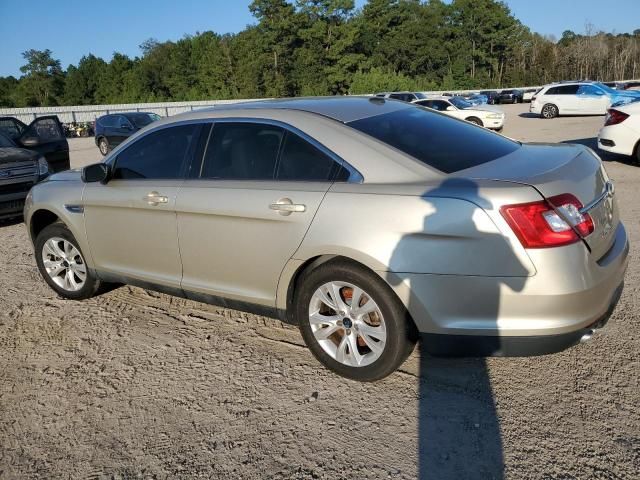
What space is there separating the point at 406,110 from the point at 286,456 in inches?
95.1

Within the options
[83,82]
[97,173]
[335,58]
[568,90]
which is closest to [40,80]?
[83,82]

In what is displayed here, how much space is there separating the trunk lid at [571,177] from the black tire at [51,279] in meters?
3.28

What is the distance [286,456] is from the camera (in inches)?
102

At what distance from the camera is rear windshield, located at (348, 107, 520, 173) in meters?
3.09

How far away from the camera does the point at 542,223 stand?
2.54 metres

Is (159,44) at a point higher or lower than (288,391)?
higher

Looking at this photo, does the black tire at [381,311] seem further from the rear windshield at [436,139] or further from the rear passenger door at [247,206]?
the rear windshield at [436,139]

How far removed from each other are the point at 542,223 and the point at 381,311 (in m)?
0.93

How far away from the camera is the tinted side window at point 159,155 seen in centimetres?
388

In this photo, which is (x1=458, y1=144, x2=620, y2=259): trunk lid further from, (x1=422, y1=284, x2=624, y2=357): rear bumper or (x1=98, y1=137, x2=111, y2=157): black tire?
(x1=98, y1=137, x2=111, y2=157): black tire

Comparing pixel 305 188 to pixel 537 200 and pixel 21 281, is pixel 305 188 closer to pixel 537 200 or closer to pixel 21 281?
pixel 537 200

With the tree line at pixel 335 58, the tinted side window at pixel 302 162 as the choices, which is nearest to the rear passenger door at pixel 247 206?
the tinted side window at pixel 302 162

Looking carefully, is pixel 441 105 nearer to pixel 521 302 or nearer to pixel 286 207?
pixel 286 207

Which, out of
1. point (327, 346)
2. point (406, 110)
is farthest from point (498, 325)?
point (406, 110)
